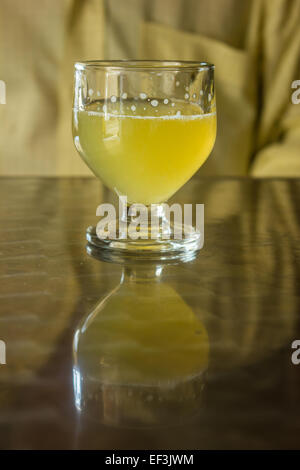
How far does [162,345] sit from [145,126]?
0.75 feet

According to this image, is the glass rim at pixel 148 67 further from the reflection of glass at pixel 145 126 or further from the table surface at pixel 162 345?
the table surface at pixel 162 345

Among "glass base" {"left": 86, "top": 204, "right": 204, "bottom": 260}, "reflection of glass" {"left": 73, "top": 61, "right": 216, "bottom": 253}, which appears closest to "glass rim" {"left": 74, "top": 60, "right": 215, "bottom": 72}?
"reflection of glass" {"left": 73, "top": 61, "right": 216, "bottom": 253}

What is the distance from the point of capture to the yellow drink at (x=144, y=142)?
0.52 meters

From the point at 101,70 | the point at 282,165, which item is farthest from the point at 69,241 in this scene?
the point at 282,165

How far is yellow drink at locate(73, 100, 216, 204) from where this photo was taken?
1.72 feet

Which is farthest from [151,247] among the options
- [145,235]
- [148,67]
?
[148,67]

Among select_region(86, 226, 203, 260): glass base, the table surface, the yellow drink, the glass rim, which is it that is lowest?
the table surface

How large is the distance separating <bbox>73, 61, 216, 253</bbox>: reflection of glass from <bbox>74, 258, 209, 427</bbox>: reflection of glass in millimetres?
123

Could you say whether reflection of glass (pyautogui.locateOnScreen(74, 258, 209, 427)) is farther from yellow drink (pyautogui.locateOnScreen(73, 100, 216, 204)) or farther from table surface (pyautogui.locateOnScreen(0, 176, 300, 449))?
yellow drink (pyautogui.locateOnScreen(73, 100, 216, 204))

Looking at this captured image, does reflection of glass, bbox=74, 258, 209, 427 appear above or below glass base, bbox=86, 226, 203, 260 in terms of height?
below

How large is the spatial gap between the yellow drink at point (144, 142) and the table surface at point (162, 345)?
63 millimetres

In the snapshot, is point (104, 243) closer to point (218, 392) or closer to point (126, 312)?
point (126, 312)

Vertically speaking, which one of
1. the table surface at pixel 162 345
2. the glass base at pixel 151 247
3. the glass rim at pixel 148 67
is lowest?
the table surface at pixel 162 345

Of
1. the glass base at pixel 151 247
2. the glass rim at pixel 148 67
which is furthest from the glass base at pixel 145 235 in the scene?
the glass rim at pixel 148 67
